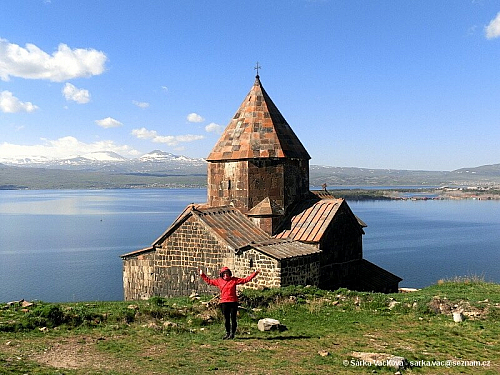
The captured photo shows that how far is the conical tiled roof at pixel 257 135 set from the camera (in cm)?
1405

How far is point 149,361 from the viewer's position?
253 inches

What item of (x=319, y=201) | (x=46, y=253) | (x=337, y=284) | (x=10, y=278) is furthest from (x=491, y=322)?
(x=46, y=253)

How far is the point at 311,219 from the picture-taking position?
13734mm

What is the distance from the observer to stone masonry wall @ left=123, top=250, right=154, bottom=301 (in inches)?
525

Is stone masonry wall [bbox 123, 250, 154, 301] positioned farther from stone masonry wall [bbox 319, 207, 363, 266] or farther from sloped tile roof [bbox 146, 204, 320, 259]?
stone masonry wall [bbox 319, 207, 363, 266]

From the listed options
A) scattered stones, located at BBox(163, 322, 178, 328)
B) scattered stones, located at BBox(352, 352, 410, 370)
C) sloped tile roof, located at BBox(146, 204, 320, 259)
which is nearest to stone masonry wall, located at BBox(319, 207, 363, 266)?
sloped tile roof, located at BBox(146, 204, 320, 259)

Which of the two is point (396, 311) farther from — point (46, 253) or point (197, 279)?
point (46, 253)

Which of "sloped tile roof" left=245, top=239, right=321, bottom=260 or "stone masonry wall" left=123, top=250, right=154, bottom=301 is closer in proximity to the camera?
"sloped tile roof" left=245, top=239, right=321, bottom=260

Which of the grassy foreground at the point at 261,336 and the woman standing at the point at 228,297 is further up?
the woman standing at the point at 228,297

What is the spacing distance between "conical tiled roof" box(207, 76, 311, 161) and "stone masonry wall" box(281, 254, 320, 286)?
322cm

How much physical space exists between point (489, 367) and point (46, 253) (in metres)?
37.0

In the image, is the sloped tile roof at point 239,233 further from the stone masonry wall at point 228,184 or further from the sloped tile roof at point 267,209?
the stone masonry wall at point 228,184

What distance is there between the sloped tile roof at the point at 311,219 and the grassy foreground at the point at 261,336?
266 cm

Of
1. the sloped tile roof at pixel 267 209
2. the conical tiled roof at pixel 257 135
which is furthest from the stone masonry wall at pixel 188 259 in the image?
the conical tiled roof at pixel 257 135
